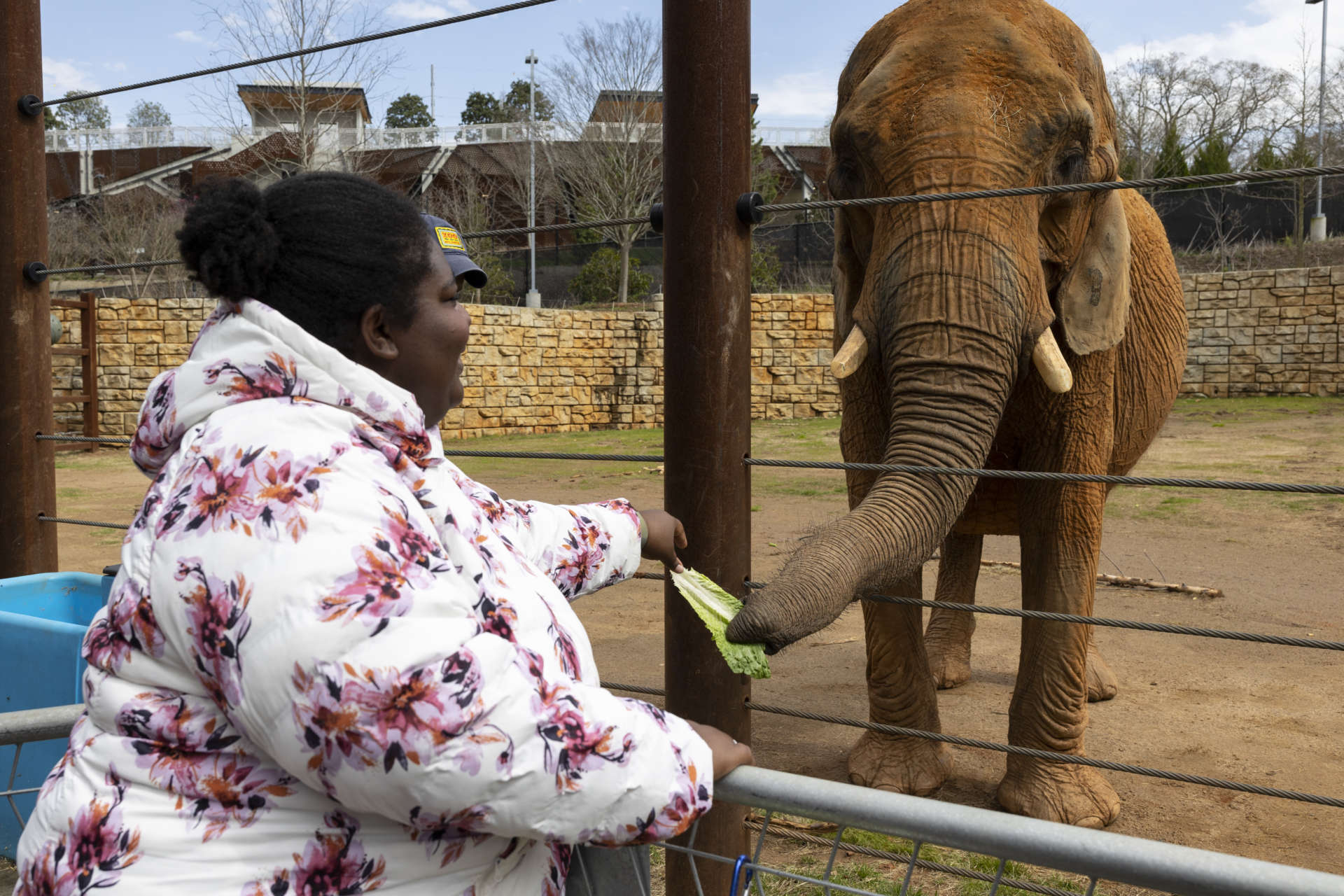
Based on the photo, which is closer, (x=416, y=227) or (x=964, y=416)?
(x=416, y=227)

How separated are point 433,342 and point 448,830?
0.60 metres

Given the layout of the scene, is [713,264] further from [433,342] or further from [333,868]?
[333,868]

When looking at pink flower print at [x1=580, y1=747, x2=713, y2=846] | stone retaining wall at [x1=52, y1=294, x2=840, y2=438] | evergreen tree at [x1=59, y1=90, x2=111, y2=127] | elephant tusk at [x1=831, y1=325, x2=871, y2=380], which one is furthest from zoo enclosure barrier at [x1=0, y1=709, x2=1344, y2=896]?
evergreen tree at [x1=59, y1=90, x2=111, y2=127]

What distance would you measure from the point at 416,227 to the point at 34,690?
2300 mm

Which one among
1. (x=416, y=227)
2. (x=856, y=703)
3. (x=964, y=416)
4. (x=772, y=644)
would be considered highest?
(x=416, y=227)

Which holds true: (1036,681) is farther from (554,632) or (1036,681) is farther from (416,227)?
(416,227)

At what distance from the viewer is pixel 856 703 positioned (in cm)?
482

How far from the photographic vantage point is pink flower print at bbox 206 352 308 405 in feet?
4.09

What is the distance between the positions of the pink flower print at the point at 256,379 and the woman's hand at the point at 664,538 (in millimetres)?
893

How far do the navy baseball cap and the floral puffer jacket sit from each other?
48 cm

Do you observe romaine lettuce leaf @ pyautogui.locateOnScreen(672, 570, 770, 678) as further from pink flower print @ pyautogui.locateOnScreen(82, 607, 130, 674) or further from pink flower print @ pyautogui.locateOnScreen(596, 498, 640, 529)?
pink flower print @ pyautogui.locateOnScreen(82, 607, 130, 674)

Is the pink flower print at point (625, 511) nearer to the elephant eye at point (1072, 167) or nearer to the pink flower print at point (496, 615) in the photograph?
the pink flower print at point (496, 615)

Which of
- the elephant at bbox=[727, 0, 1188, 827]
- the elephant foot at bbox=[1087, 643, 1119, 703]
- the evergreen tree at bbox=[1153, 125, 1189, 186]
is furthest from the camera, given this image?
Result: the evergreen tree at bbox=[1153, 125, 1189, 186]

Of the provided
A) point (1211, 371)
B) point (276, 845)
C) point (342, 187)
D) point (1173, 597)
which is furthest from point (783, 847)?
point (1211, 371)
